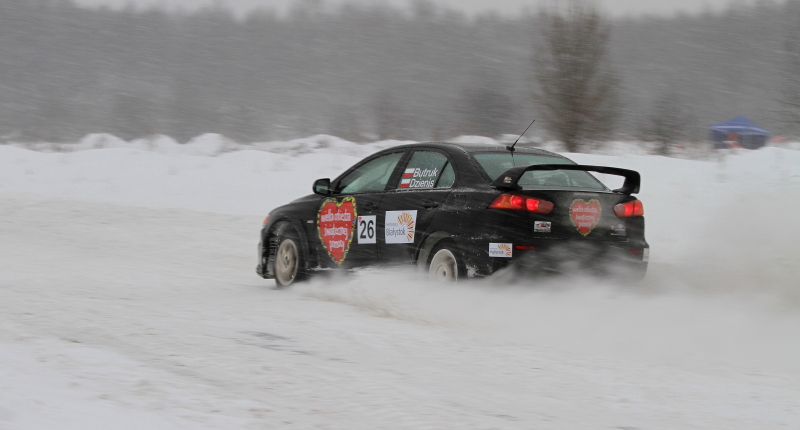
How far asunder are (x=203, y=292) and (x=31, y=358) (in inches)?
146

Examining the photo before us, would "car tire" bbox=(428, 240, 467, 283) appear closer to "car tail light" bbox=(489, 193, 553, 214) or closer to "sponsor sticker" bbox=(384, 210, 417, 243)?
"sponsor sticker" bbox=(384, 210, 417, 243)

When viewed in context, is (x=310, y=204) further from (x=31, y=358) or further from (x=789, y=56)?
(x=789, y=56)

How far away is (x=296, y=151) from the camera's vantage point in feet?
80.7

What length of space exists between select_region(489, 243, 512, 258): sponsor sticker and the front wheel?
104 inches

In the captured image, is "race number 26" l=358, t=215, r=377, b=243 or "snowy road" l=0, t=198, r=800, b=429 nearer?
"snowy road" l=0, t=198, r=800, b=429

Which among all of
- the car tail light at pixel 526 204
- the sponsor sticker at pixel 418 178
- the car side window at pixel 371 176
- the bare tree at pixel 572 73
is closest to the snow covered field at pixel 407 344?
the car tail light at pixel 526 204

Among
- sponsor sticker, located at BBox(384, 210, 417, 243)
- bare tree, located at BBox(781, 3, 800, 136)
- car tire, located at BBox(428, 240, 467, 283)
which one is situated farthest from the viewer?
bare tree, located at BBox(781, 3, 800, 136)

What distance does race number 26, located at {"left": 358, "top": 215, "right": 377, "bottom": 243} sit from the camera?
24.6ft

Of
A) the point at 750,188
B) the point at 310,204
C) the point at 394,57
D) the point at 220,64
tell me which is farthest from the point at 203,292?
the point at 220,64

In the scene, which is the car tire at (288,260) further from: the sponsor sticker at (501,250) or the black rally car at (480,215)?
the sponsor sticker at (501,250)

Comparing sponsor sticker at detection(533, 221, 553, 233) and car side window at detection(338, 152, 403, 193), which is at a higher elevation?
car side window at detection(338, 152, 403, 193)

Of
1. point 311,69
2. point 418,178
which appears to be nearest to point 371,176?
point 418,178

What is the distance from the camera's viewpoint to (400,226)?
7180 millimetres

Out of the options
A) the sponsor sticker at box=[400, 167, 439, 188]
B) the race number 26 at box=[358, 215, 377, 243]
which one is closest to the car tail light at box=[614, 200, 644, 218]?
the sponsor sticker at box=[400, 167, 439, 188]
